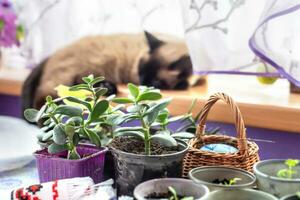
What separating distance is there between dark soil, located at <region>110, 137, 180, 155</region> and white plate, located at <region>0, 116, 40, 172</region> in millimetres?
202

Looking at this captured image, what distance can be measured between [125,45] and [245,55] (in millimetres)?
423

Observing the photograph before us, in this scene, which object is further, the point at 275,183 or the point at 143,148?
the point at 143,148

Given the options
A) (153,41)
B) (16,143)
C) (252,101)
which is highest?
(153,41)

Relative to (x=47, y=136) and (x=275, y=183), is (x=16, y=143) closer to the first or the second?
(x=47, y=136)

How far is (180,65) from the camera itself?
1.30 m

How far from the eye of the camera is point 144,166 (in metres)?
0.68

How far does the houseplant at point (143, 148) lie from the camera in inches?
26.8

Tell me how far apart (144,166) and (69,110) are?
0.15 m

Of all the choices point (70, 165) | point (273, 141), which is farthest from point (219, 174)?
point (273, 141)

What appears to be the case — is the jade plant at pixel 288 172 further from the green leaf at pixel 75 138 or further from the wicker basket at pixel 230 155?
the green leaf at pixel 75 138

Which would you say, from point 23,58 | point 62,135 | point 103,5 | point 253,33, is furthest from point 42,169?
point 23,58

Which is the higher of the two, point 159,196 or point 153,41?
point 153,41

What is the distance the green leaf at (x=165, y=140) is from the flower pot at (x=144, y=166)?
2cm

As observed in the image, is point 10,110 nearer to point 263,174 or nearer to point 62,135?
point 62,135
